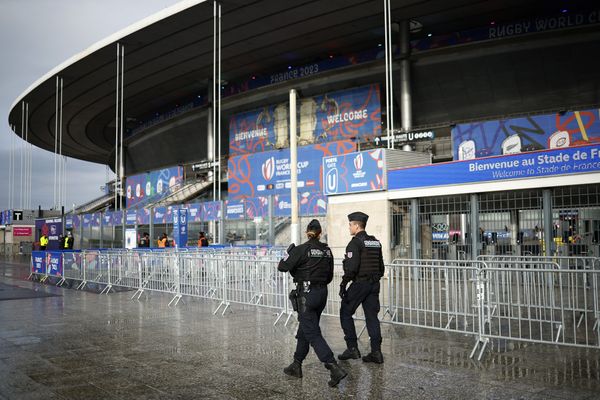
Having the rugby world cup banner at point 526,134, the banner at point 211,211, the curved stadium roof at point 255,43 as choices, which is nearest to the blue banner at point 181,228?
the banner at point 211,211

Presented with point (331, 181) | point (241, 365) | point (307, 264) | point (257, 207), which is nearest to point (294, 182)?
point (241, 365)

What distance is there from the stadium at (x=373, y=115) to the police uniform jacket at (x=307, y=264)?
653cm

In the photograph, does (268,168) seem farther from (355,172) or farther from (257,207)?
(355,172)

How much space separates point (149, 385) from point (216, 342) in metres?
2.50

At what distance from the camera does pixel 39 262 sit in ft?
70.3

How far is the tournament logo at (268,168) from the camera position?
39.0m

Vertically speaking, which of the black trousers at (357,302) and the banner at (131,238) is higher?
the banner at (131,238)

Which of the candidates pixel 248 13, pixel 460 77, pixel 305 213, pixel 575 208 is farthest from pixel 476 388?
pixel 460 77

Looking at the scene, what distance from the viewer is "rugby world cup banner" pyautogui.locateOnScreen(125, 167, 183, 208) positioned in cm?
4828

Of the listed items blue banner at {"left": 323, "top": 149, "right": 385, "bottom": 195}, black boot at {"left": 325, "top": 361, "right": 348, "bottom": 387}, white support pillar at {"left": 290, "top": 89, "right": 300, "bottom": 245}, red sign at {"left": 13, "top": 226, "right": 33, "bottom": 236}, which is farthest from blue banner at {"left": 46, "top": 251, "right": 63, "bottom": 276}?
red sign at {"left": 13, "top": 226, "right": 33, "bottom": 236}

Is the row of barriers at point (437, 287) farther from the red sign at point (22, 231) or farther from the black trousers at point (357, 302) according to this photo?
the red sign at point (22, 231)

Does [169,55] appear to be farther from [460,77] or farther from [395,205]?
[395,205]

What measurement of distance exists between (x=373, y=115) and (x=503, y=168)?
19420mm

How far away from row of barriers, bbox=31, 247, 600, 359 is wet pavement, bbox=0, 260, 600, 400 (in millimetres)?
326
